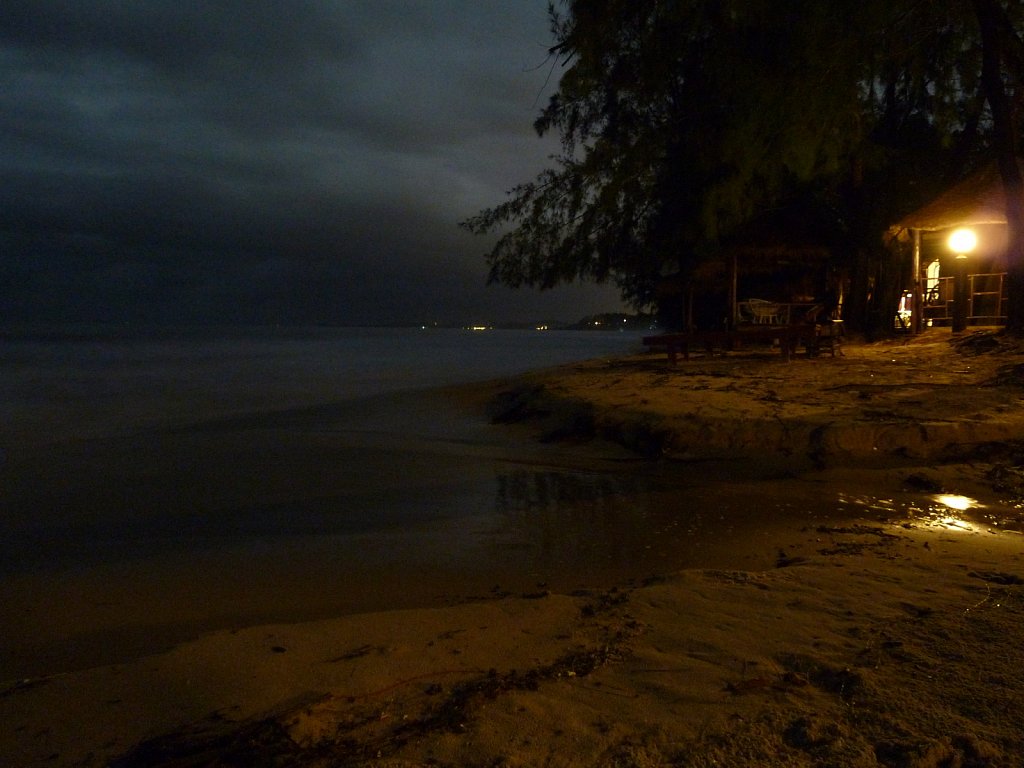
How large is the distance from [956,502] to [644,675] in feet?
15.3

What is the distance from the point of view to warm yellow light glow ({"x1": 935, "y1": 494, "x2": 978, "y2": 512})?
601cm

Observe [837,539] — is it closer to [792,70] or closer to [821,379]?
[821,379]

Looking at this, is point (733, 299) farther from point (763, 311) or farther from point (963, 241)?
point (963, 241)

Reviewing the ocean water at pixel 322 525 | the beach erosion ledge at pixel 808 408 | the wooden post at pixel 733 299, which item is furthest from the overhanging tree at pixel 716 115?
the ocean water at pixel 322 525

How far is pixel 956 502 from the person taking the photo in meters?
6.15

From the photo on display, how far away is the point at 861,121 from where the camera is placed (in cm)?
1569

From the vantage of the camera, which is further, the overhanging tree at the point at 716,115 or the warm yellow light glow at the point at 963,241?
the warm yellow light glow at the point at 963,241

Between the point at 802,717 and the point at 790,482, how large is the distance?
16.2 feet

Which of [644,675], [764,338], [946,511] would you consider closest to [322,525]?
[644,675]

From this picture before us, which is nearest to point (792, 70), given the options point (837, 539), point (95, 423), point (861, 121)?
point (861, 121)

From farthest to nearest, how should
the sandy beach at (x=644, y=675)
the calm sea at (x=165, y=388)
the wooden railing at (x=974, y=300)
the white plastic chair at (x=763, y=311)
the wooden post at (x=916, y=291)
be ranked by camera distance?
the white plastic chair at (x=763, y=311) → the wooden post at (x=916, y=291) → the wooden railing at (x=974, y=300) → the calm sea at (x=165, y=388) → the sandy beach at (x=644, y=675)

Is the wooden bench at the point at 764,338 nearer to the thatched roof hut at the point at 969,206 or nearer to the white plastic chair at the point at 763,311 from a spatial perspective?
the white plastic chair at the point at 763,311

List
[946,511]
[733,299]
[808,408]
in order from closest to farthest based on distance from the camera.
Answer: [946,511], [808,408], [733,299]

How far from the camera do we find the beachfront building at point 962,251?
15.0 metres
